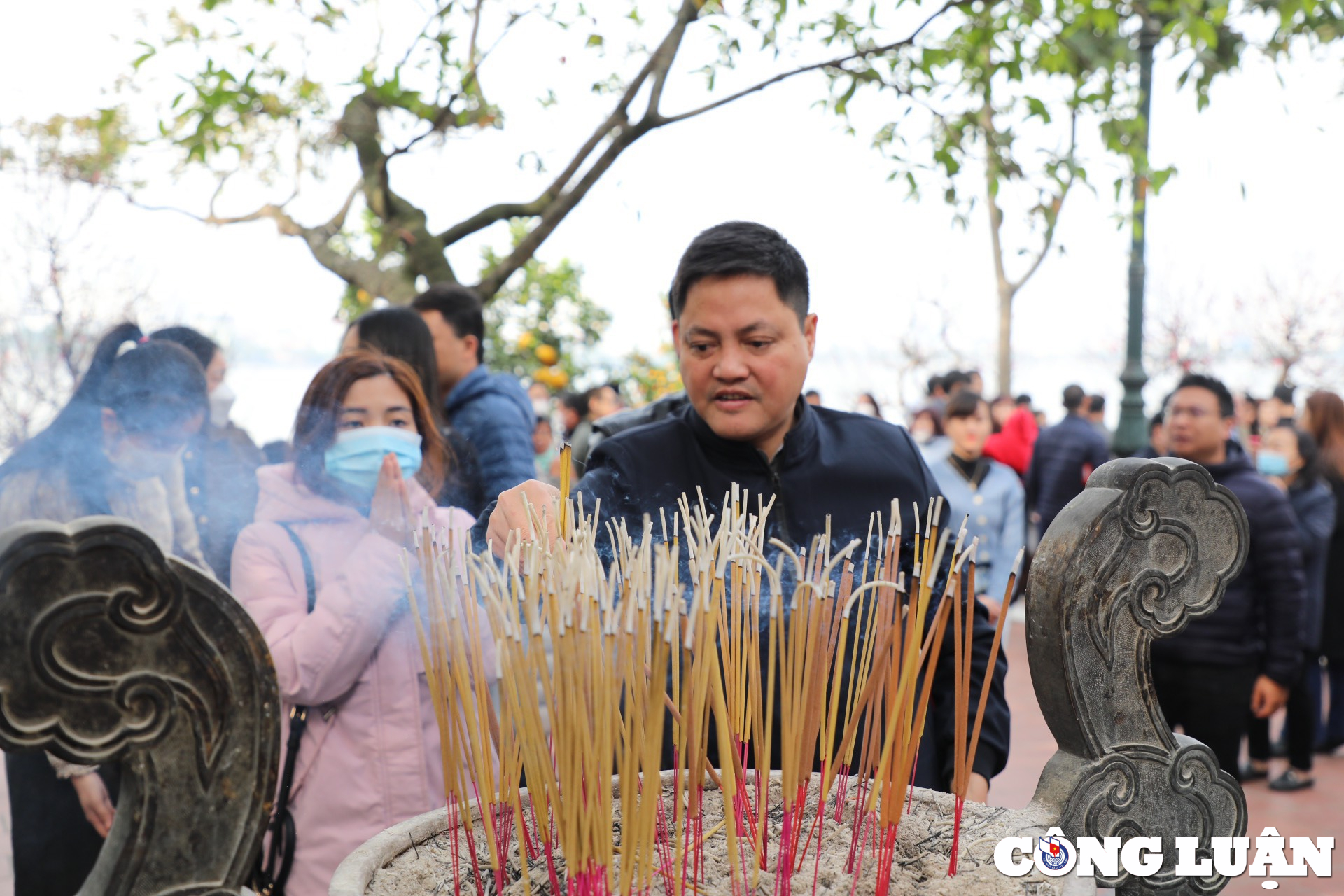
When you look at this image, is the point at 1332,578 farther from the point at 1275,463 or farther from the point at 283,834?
the point at 283,834

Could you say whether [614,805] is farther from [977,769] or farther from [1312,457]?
[1312,457]

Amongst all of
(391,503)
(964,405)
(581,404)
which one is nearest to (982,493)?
(964,405)

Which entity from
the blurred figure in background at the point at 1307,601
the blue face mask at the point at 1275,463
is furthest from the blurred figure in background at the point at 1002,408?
the blurred figure in background at the point at 1307,601

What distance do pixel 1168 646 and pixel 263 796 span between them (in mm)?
3914

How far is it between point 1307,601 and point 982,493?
1.60 meters

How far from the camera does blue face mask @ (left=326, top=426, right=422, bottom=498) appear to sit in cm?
228

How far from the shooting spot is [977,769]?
182 centimetres

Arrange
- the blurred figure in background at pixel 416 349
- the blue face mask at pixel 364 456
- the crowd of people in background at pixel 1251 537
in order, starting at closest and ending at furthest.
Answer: the blue face mask at pixel 364 456, the blurred figure in background at pixel 416 349, the crowd of people in background at pixel 1251 537

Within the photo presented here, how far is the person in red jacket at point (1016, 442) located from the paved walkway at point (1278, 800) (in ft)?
10.1

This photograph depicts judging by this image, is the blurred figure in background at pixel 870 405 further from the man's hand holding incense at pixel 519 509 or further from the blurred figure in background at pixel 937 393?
the man's hand holding incense at pixel 519 509

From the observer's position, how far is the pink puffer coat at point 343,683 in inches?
80.4

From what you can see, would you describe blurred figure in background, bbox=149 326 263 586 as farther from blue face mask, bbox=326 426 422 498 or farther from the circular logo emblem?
the circular logo emblem

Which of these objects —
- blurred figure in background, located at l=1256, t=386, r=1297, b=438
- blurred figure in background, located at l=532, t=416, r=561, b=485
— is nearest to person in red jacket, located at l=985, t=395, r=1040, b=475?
blurred figure in background, located at l=1256, t=386, r=1297, b=438

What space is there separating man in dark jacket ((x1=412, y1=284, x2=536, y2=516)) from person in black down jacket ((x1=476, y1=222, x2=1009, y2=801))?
1.22 m
